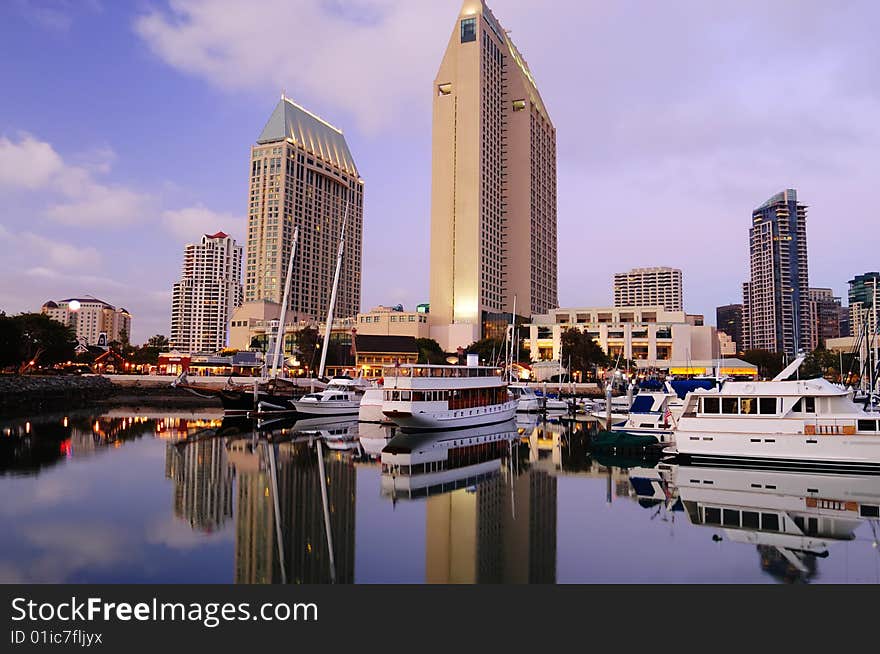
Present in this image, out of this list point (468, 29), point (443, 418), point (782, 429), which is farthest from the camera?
point (468, 29)

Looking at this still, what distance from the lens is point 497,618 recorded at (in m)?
12.6

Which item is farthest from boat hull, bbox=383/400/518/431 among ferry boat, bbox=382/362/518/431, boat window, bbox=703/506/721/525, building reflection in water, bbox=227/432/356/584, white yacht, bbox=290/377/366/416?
boat window, bbox=703/506/721/525

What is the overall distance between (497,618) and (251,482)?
18.1 metres

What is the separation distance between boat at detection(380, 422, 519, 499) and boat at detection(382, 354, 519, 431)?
1.02 meters

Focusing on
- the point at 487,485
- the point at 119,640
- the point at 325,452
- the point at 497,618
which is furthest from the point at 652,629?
the point at 325,452

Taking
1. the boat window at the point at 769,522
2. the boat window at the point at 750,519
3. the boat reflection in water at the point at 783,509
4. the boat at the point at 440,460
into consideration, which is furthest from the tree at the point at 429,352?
the boat window at the point at 769,522

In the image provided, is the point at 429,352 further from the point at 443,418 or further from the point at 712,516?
the point at 712,516

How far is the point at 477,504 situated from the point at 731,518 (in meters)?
9.41

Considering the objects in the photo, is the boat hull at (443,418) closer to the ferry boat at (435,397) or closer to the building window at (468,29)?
the ferry boat at (435,397)

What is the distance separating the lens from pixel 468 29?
6078 inches

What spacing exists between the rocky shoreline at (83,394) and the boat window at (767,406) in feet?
239

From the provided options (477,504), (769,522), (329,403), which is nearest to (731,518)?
(769,522)

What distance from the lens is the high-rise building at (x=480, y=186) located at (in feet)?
489

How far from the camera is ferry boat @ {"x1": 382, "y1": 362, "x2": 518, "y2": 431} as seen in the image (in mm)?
44250
